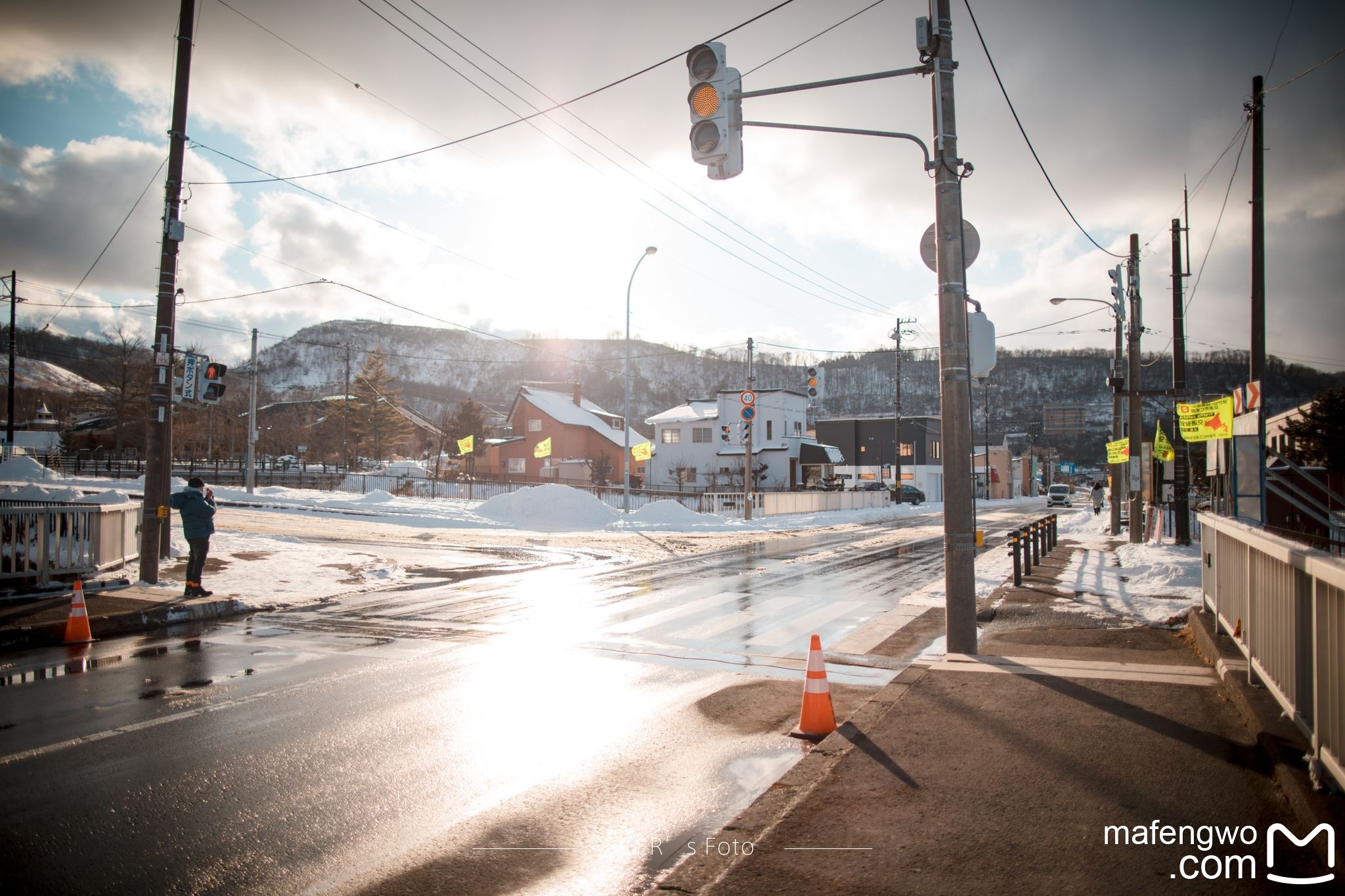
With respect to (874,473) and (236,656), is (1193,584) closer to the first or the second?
(236,656)

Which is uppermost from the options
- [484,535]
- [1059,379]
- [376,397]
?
[1059,379]

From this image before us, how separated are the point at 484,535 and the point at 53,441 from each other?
80992mm

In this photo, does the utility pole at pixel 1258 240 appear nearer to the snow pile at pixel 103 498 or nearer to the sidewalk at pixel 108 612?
the sidewalk at pixel 108 612

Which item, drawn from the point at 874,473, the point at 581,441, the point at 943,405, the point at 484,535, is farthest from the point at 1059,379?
the point at 943,405

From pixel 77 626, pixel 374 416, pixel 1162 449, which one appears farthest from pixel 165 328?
pixel 374 416

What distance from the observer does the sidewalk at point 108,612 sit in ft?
29.8

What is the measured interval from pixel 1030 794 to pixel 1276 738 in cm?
163

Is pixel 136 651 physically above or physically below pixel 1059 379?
below

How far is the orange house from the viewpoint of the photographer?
69688 millimetres

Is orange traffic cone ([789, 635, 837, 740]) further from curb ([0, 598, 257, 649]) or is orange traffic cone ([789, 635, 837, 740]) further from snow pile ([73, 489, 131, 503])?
snow pile ([73, 489, 131, 503])

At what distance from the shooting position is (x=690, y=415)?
69.6 meters

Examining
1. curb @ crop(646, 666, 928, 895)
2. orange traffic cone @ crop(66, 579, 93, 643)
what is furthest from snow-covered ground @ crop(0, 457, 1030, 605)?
curb @ crop(646, 666, 928, 895)

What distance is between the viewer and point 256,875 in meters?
3.67

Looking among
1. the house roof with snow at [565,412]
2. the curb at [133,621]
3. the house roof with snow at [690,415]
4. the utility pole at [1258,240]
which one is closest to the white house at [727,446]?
the house roof with snow at [690,415]
